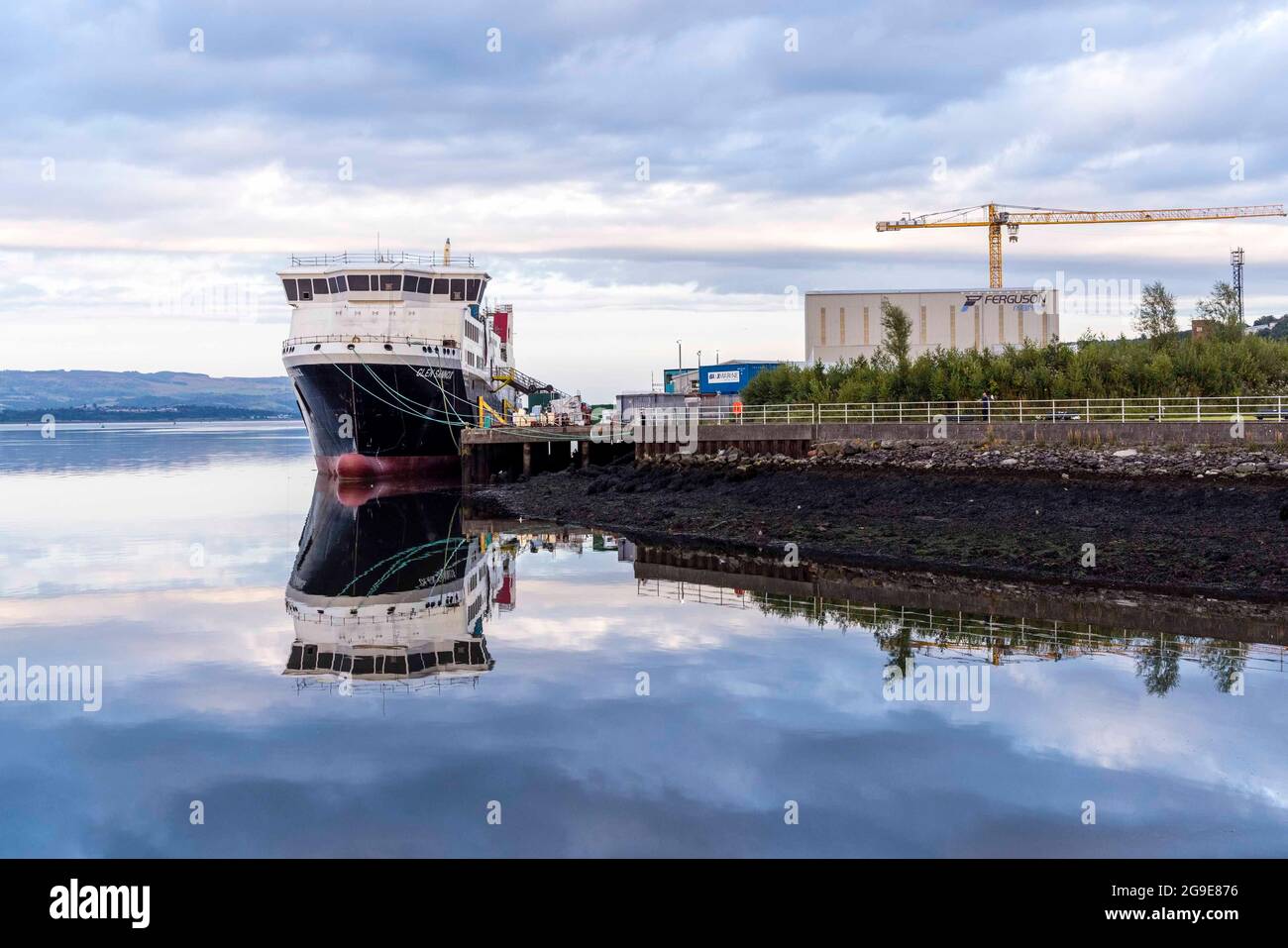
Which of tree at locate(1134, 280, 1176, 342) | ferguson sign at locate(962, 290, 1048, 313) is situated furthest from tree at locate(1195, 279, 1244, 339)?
ferguson sign at locate(962, 290, 1048, 313)

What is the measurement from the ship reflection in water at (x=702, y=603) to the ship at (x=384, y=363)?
16.2 meters

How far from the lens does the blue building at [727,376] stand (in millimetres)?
67250

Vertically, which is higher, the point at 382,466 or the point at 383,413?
the point at 383,413

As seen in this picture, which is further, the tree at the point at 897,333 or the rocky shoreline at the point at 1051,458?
the tree at the point at 897,333

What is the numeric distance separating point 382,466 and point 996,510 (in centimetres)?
2966

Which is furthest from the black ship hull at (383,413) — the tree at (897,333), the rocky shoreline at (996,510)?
the tree at (897,333)

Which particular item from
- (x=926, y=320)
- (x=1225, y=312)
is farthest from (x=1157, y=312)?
(x=926, y=320)

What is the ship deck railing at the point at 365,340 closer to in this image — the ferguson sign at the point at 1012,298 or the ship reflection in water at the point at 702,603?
the ship reflection in water at the point at 702,603

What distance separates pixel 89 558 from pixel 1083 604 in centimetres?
2354

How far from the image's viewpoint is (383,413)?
48875mm

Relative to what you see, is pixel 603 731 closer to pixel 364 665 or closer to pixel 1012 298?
pixel 364 665

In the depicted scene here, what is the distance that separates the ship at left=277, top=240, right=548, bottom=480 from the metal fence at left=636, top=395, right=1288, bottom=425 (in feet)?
33.7

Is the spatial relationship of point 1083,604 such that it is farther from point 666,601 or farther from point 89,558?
point 89,558

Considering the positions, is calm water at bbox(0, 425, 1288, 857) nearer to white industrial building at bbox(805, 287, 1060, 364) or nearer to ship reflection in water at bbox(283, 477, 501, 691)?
ship reflection in water at bbox(283, 477, 501, 691)
